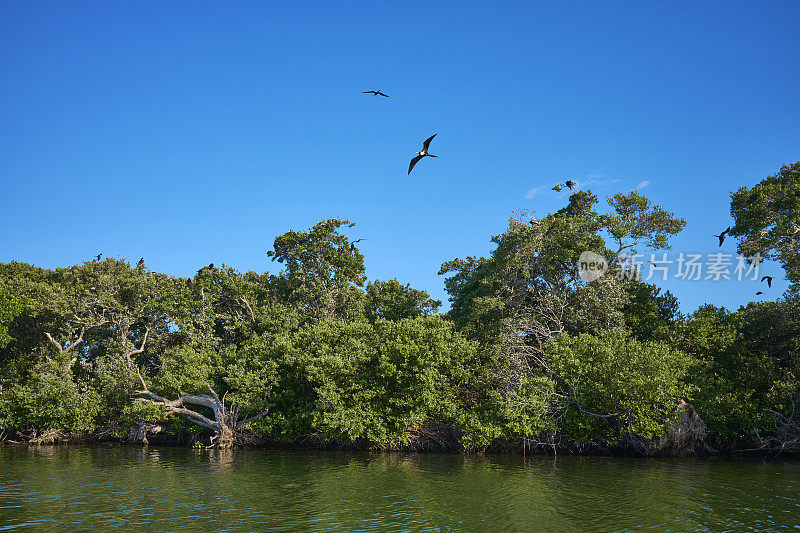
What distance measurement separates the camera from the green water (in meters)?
13.5

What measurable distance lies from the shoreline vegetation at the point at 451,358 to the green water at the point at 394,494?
2.43m

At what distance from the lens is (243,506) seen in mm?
15180

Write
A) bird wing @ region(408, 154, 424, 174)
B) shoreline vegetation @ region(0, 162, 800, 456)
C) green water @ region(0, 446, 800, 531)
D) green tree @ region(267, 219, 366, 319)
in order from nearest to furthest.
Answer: green water @ region(0, 446, 800, 531)
bird wing @ region(408, 154, 424, 174)
shoreline vegetation @ region(0, 162, 800, 456)
green tree @ region(267, 219, 366, 319)

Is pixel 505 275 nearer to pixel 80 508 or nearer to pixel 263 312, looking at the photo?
pixel 263 312

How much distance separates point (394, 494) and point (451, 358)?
12.8m

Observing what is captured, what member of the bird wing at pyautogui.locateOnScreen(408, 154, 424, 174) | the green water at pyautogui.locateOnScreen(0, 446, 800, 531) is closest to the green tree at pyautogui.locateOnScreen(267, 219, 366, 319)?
the green water at pyautogui.locateOnScreen(0, 446, 800, 531)

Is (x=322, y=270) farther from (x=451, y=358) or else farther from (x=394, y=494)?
(x=394, y=494)

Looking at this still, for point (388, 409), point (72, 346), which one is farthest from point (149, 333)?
point (388, 409)

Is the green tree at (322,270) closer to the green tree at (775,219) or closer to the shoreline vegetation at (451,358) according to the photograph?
the shoreline vegetation at (451,358)

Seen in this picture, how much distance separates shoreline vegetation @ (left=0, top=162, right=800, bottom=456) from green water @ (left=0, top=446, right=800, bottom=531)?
95.9 inches

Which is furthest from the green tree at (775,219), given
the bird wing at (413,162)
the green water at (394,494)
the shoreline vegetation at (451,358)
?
the bird wing at (413,162)

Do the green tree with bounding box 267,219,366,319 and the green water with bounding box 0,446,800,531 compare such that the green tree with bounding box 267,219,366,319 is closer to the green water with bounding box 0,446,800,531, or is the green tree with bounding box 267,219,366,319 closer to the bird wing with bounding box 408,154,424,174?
the green water with bounding box 0,446,800,531

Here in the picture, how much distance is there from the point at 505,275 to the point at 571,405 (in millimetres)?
8278

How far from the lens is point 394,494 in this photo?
56.7 ft
